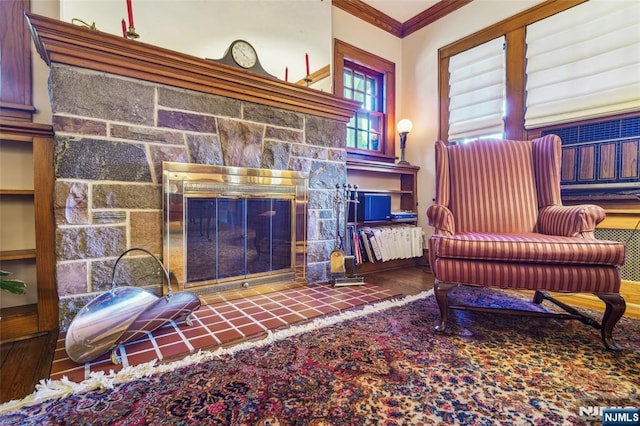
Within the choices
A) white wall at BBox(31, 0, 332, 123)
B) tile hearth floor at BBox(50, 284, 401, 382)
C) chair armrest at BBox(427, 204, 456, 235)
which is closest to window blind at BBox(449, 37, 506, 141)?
white wall at BBox(31, 0, 332, 123)

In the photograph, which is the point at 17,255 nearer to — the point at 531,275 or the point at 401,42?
the point at 531,275

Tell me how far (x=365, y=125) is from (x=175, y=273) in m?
2.49

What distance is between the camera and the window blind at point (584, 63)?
1.95m

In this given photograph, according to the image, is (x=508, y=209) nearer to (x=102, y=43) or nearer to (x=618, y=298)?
(x=618, y=298)

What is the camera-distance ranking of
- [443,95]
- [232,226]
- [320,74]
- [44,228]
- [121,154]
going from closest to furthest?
1. [44,228]
2. [121,154]
3. [232,226]
4. [320,74]
5. [443,95]

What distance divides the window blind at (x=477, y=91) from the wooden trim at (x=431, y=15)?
0.48 m

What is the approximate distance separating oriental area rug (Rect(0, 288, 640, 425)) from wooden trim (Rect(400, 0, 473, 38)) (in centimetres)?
304

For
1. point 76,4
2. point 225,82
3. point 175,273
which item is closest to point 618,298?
point 175,273

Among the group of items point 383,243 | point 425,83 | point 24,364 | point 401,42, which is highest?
point 401,42

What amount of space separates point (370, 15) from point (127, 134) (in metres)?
2.76

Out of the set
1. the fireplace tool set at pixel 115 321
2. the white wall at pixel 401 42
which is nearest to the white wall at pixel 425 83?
the white wall at pixel 401 42

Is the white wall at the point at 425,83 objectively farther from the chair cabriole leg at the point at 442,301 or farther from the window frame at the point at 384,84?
the chair cabriole leg at the point at 442,301

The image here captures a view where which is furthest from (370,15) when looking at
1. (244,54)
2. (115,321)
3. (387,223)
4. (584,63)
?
(115,321)

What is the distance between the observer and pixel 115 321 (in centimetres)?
117
